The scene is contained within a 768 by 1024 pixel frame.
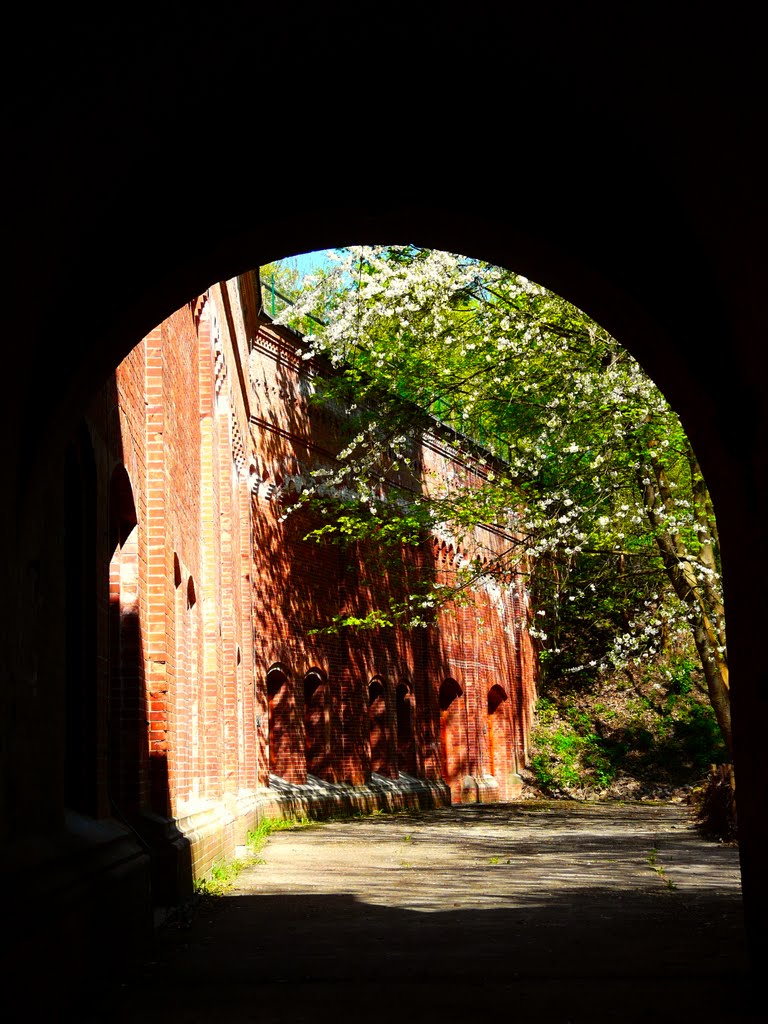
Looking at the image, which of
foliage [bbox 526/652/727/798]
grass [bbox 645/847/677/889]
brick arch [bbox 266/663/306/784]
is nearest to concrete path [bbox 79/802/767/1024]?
grass [bbox 645/847/677/889]

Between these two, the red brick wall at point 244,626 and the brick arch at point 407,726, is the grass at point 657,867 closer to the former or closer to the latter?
the red brick wall at point 244,626

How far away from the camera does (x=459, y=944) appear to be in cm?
689

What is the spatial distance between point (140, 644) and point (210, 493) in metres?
5.27

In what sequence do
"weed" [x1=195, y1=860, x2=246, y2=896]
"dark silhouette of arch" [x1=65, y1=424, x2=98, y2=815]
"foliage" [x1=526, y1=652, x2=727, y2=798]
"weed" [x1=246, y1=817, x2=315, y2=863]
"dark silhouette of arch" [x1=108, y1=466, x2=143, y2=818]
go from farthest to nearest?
"foliage" [x1=526, y1=652, x2=727, y2=798]
"weed" [x1=246, y1=817, x2=315, y2=863]
"weed" [x1=195, y1=860, x2=246, y2=896]
"dark silhouette of arch" [x1=108, y1=466, x2=143, y2=818]
"dark silhouette of arch" [x1=65, y1=424, x2=98, y2=815]

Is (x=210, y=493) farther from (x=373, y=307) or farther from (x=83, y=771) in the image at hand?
(x=83, y=771)

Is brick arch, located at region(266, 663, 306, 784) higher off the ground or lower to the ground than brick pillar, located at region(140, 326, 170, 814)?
lower

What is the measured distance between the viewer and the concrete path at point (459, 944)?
5.12m

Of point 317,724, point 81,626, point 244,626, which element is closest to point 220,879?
point 81,626

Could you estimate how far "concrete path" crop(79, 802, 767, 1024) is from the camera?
16.8ft

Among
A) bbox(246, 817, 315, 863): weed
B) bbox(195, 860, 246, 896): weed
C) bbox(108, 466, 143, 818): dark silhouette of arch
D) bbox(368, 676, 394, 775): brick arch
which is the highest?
bbox(108, 466, 143, 818): dark silhouette of arch

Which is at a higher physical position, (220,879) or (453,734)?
(453,734)

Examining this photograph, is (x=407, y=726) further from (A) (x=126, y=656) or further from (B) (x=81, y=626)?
(B) (x=81, y=626)

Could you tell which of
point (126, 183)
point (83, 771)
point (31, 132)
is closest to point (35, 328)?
point (126, 183)

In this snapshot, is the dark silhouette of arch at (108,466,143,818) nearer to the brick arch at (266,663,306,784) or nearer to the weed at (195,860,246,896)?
the weed at (195,860,246,896)
